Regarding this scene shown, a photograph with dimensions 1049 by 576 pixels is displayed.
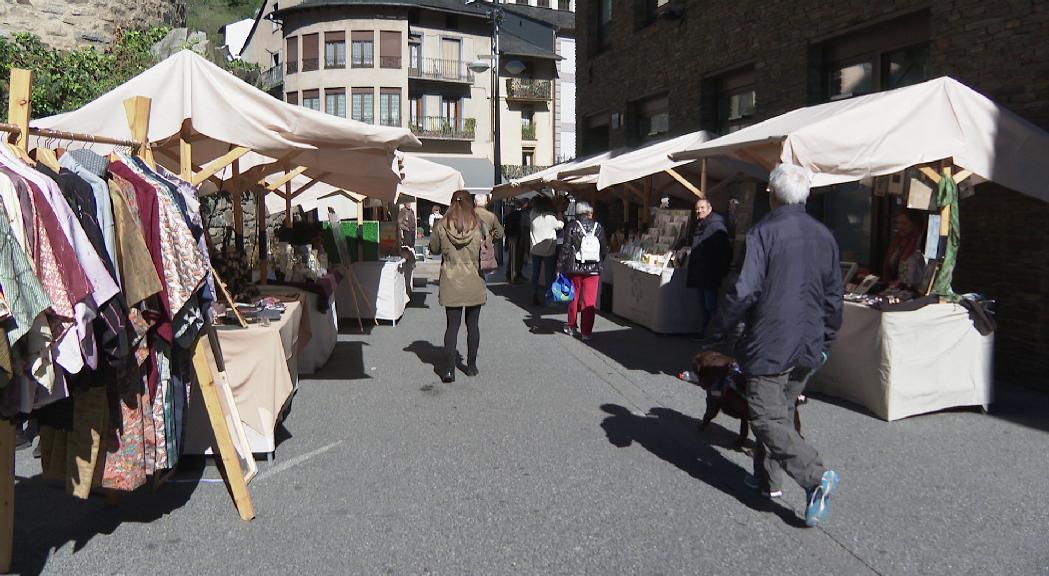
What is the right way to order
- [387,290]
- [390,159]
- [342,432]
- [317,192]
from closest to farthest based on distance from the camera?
1. [342,432]
2. [390,159]
3. [387,290]
4. [317,192]

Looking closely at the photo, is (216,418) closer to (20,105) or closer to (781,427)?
(20,105)

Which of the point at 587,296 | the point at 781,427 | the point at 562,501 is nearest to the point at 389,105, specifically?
the point at 587,296

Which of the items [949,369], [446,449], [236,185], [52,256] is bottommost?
[446,449]

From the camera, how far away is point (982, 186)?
26.6 ft

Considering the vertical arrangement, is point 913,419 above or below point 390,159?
below

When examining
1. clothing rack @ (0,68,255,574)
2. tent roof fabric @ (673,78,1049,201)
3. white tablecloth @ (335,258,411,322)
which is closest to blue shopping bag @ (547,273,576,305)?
white tablecloth @ (335,258,411,322)

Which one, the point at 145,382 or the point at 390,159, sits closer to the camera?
the point at 145,382

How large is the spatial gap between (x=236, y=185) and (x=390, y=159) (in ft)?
5.13

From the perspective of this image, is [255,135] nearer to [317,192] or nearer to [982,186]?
[982,186]

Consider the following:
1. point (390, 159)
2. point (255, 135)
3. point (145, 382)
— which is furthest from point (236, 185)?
point (145, 382)

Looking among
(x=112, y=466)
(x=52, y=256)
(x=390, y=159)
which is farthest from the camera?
(x=390, y=159)

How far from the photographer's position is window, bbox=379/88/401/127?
4422cm

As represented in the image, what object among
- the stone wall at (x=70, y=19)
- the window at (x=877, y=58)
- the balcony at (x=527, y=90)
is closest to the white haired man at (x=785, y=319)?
the window at (x=877, y=58)

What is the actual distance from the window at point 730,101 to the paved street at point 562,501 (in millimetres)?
6949
